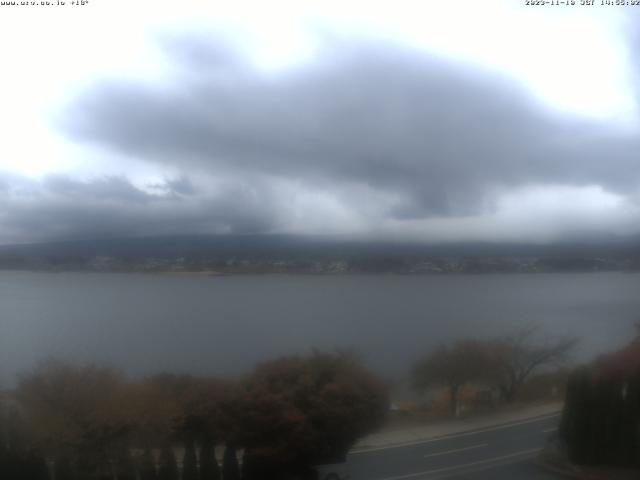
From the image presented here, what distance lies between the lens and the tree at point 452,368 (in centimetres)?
471

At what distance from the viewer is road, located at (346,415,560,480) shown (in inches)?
187

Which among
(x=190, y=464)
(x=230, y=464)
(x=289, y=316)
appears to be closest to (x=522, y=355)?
A: (x=289, y=316)

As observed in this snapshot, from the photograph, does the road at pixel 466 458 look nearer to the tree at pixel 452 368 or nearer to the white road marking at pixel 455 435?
the white road marking at pixel 455 435

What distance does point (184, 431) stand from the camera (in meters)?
4.57

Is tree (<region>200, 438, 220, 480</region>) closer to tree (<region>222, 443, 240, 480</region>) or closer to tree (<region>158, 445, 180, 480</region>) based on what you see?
tree (<region>222, 443, 240, 480</region>)

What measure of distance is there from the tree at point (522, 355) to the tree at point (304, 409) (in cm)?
104

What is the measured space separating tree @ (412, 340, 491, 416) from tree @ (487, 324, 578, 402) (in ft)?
0.48

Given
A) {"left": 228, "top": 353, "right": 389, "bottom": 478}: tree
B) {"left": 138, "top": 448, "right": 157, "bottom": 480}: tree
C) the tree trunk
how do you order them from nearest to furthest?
{"left": 228, "top": 353, "right": 389, "bottom": 478}: tree → {"left": 138, "top": 448, "right": 157, "bottom": 480}: tree → the tree trunk

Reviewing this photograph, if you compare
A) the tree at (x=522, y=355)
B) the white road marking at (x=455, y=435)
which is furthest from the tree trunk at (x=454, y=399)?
the tree at (x=522, y=355)

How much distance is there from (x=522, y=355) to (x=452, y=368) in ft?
2.16

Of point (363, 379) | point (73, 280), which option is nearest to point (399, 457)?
point (363, 379)

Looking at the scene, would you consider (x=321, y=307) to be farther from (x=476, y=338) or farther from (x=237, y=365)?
(x=476, y=338)

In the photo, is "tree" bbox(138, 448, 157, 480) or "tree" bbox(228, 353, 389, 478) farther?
"tree" bbox(138, 448, 157, 480)

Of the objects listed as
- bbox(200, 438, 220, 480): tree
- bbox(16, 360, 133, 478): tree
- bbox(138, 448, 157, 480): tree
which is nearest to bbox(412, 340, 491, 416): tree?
bbox(200, 438, 220, 480): tree
